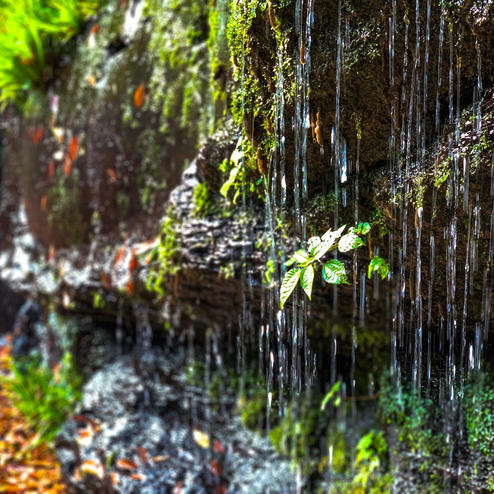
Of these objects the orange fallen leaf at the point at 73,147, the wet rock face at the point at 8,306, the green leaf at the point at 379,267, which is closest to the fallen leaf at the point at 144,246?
the orange fallen leaf at the point at 73,147

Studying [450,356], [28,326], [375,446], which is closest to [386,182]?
[450,356]

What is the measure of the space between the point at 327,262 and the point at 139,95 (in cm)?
204

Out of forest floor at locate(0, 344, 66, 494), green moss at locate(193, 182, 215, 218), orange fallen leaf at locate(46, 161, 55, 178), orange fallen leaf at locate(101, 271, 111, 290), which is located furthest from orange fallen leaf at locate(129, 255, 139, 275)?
forest floor at locate(0, 344, 66, 494)

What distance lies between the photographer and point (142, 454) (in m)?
3.33

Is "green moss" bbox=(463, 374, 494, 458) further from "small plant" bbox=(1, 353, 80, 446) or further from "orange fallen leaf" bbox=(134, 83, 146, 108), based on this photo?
"small plant" bbox=(1, 353, 80, 446)

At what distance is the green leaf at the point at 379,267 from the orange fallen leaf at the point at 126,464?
7.66 feet

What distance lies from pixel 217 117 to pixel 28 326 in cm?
430

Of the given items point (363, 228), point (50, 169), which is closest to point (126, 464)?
point (363, 228)

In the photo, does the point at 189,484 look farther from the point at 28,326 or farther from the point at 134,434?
the point at 28,326

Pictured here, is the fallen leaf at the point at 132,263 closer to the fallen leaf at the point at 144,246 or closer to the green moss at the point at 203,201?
the fallen leaf at the point at 144,246

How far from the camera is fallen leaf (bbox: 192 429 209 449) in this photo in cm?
333

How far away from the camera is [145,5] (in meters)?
3.22

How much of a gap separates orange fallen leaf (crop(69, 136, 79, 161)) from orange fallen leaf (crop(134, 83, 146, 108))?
84cm

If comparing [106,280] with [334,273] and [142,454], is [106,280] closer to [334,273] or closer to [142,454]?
[142,454]
